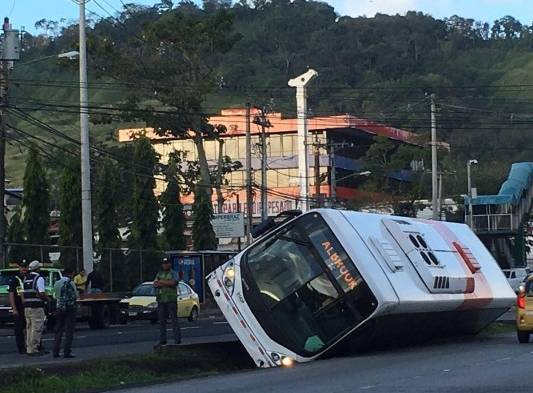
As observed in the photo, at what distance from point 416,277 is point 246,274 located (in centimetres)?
334

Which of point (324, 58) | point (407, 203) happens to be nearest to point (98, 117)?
point (407, 203)

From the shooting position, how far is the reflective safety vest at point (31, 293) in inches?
886

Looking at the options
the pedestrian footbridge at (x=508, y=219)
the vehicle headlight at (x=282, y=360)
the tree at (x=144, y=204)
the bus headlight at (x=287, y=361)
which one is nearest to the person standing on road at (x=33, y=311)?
the vehicle headlight at (x=282, y=360)

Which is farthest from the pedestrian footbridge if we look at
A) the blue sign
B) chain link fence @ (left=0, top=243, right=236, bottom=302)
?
the blue sign

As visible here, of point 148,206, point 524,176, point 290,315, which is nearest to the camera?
point 290,315

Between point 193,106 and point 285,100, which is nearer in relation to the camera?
point 193,106

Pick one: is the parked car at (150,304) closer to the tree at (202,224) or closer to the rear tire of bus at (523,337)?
the rear tire of bus at (523,337)

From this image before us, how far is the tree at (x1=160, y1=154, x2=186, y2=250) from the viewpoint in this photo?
213 feet

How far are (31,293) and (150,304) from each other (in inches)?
719

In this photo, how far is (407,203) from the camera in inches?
3044

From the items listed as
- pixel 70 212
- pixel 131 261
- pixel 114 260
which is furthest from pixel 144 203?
pixel 114 260

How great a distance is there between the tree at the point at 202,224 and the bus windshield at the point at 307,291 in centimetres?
4423

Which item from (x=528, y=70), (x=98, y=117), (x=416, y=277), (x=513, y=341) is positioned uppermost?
(x=528, y=70)

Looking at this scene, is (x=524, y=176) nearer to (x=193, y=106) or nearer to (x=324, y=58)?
(x=193, y=106)
